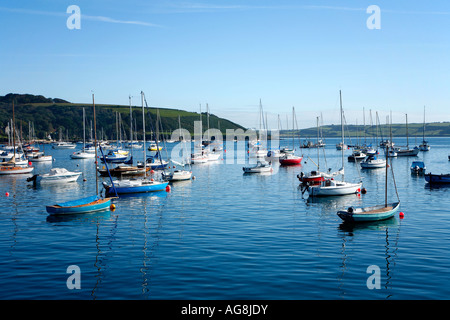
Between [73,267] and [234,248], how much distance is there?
438 inches

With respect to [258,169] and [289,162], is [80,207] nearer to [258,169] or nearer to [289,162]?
[258,169]

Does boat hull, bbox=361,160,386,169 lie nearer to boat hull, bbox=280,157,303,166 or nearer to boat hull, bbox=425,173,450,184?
boat hull, bbox=280,157,303,166

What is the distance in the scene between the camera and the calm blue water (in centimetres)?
2358

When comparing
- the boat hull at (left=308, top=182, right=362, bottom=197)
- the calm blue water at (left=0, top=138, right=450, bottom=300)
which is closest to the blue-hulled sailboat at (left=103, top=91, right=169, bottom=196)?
the calm blue water at (left=0, top=138, right=450, bottom=300)

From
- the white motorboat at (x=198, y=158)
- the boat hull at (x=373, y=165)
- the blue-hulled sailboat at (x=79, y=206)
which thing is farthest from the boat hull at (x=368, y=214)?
the white motorboat at (x=198, y=158)

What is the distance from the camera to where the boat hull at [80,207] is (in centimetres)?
4403

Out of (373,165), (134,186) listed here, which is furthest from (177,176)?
(373,165)

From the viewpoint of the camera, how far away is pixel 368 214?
3956 cm

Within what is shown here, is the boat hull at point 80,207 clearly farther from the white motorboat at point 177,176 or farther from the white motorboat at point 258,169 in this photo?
the white motorboat at point 258,169

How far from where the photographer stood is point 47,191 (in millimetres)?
66562

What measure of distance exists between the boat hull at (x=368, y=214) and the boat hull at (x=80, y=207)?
24324mm

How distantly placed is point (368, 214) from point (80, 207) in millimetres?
28169

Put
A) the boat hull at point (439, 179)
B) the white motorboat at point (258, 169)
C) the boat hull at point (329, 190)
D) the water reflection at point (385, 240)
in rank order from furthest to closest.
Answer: the white motorboat at point (258, 169) → the boat hull at point (439, 179) → the boat hull at point (329, 190) → the water reflection at point (385, 240)

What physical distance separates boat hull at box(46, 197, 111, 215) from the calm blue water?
0.77 meters
